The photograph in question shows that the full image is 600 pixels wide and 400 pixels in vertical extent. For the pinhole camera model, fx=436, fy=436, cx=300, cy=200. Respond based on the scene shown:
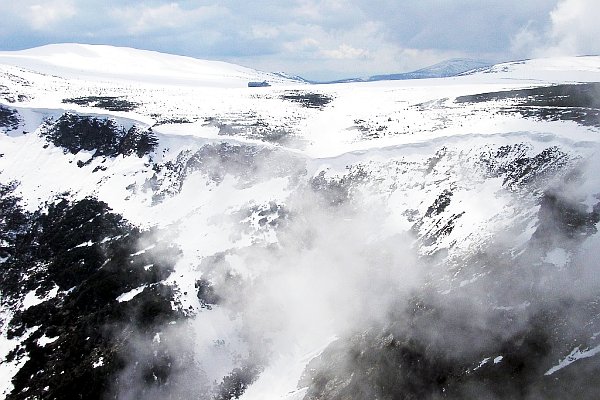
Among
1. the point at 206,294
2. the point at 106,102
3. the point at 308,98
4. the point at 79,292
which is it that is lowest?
the point at 79,292

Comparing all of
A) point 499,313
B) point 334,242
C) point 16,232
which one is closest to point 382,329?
point 499,313

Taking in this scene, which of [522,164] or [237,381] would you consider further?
[522,164]

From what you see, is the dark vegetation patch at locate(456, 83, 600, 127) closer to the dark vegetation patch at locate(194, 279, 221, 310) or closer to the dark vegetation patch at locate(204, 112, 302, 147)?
the dark vegetation patch at locate(204, 112, 302, 147)

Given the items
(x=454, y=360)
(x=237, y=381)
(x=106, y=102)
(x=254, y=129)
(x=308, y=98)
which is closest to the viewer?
(x=454, y=360)

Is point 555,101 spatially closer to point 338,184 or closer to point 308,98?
point 338,184

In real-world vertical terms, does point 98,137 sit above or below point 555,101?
below

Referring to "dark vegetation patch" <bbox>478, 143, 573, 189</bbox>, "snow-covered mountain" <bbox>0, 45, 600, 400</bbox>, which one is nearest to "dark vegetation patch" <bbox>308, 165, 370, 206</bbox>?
"snow-covered mountain" <bbox>0, 45, 600, 400</bbox>

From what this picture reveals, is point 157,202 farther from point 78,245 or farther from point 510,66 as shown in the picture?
point 510,66

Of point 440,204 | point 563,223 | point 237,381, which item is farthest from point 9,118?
point 563,223

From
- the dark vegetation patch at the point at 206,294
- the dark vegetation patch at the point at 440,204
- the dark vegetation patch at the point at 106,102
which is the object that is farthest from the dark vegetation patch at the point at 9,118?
the dark vegetation patch at the point at 440,204
